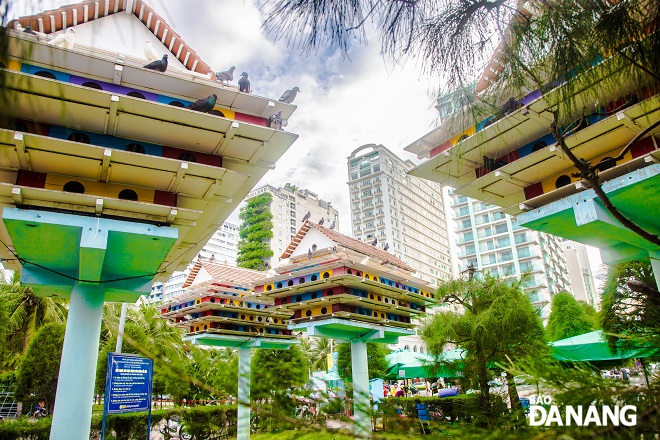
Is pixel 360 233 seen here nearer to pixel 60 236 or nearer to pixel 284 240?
pixel 284 240

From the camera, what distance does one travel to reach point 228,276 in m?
13.5

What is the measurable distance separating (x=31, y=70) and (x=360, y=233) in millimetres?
55694

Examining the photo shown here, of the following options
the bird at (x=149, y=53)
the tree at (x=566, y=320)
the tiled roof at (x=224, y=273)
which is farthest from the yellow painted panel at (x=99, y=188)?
the tree at (x=566, y=320)

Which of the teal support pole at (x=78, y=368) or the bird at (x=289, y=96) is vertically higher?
the bird at (x=289, y=96)

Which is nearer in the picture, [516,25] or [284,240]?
[516,25]

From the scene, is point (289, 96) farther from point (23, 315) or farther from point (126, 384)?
point (23, 315)

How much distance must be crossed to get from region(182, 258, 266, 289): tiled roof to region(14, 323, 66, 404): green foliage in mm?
5610

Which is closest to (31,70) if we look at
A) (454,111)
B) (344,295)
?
(454,111)

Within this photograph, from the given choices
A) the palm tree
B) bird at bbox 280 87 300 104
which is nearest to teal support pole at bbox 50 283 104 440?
bird at bbox 280 87 300 104

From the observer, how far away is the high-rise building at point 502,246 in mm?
51406

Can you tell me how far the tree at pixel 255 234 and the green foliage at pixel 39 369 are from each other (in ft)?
87.2

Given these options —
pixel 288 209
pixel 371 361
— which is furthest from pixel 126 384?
pixel 288 209

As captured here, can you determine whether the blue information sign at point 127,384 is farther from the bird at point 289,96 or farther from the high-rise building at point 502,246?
the high-rise building at point 502,246

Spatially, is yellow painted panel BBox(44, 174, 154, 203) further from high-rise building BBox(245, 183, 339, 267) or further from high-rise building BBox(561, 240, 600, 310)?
high-rise building BBox(561, 240, 600, 310)
